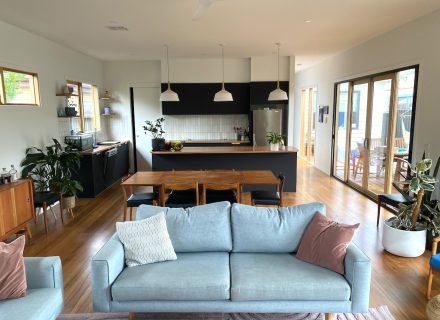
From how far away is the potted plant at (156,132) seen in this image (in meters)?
6.20

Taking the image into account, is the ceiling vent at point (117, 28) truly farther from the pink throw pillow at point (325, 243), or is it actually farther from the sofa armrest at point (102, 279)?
the pink throw pillow at point (325, 243)

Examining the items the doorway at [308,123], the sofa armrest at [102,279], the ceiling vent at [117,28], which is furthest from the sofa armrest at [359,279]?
the doorway at [308,123]

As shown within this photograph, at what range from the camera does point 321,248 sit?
2.51 meters

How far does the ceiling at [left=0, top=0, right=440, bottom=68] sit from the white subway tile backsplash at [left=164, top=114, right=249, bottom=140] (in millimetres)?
2081

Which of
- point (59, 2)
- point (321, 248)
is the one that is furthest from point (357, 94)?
point (59, 2)

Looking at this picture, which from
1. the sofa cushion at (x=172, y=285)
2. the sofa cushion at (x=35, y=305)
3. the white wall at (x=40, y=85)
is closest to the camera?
the sofa cushion at (x=35, y=305)

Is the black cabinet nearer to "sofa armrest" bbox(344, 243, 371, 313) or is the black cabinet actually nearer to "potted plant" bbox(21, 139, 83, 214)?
"potted plant" bbox(21, 139, 83, 214)

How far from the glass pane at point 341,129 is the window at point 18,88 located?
6.06 metres

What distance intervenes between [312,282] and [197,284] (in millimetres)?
805

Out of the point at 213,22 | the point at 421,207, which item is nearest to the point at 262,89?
the point at 213,22

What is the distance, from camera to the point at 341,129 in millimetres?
7512

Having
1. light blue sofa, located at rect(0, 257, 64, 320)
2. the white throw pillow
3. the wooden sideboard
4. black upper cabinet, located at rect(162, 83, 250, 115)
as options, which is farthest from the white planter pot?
black upper cabinet, located at rect(162, 83, 250, 115)

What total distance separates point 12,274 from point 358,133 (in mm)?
6339

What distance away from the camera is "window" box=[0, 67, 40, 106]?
457 cm
